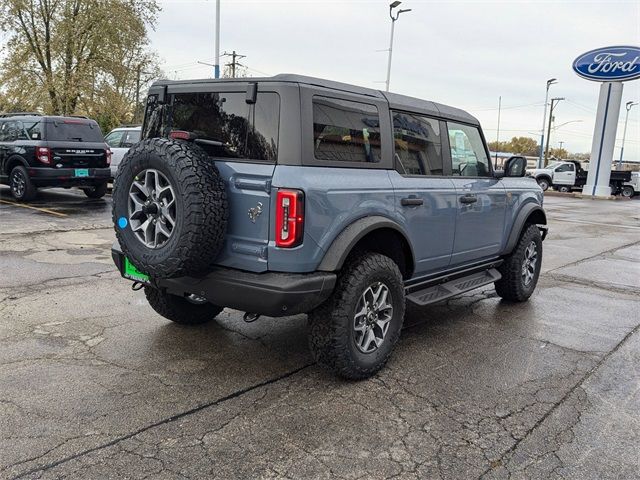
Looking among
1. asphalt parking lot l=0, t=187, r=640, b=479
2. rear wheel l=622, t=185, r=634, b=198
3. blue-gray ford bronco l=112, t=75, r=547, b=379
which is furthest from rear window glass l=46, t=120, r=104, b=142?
rear wheel l=622, t=185, r=634, b=198

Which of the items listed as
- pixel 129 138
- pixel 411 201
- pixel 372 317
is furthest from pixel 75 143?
pixel 372 317

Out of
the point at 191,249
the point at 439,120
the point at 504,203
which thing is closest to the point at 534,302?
the point at 504,203

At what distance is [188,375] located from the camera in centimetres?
363

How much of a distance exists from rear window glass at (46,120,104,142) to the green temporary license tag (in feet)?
29.7

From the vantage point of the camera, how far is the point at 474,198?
4770 millimetres

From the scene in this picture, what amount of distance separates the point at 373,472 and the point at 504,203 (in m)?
3.44

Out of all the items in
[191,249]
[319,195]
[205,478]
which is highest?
[319,195]

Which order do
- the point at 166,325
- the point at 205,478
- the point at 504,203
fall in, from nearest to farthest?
the point at 205,478, the point at 166,325, the point at 504,203

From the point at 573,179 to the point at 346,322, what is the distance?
3234 centimetres

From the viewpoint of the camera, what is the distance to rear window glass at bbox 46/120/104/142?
1152 centimetres

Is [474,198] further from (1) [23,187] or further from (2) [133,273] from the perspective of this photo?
(1) [23,187]

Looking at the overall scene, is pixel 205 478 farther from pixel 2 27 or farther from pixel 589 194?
pixel 589 194

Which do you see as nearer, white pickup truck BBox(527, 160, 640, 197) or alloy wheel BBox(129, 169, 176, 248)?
alloy wheel BBox(129, 169, 176, 248)

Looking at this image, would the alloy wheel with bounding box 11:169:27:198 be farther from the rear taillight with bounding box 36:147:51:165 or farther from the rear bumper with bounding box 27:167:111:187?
the rear taillight with bounding box 36:147:51:165
